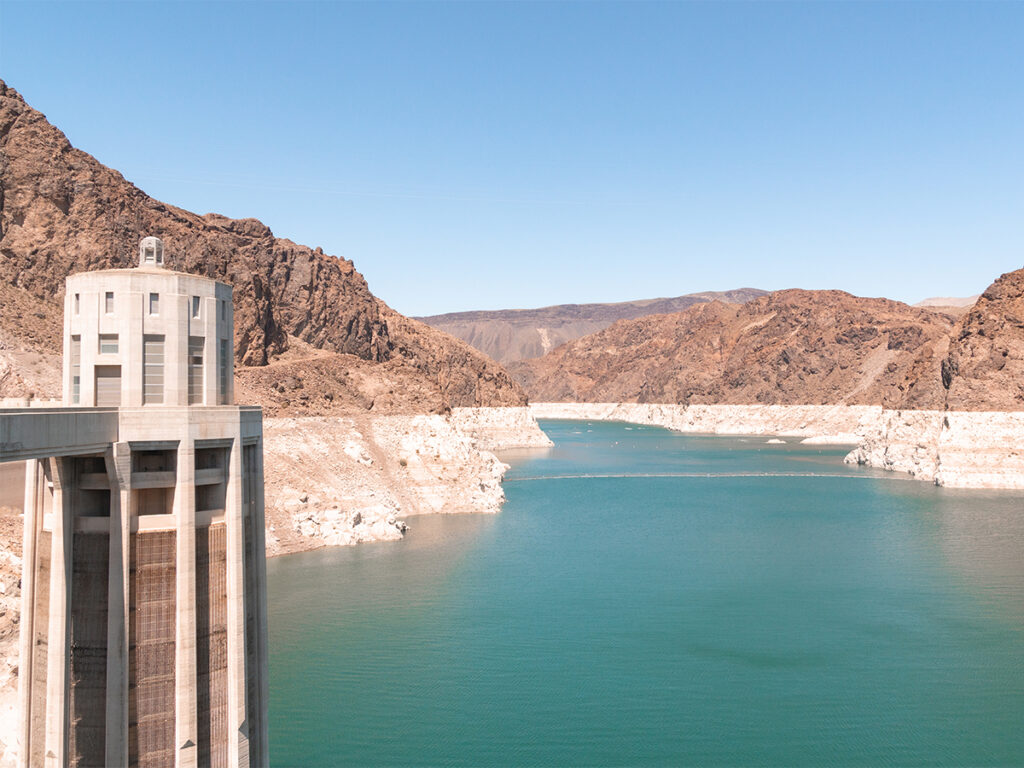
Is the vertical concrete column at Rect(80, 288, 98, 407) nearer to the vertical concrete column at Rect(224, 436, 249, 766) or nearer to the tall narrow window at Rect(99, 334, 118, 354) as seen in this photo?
the tall narrow window at Rect(99, 334, 118, 354)

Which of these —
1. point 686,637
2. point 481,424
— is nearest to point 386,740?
point 686,637

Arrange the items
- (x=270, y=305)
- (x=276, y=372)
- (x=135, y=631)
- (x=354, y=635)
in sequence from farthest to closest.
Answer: (x=270, y=305)
(x=276, y=372)
(x=354, y=635)
(x=135, y=631)

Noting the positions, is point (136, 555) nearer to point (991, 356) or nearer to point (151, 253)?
point (151, 253)

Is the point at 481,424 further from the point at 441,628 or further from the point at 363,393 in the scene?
the point at 441,628

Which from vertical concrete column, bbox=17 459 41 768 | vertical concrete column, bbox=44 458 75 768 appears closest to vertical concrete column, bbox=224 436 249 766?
vertical concrete column, bbox=44 458 75 768

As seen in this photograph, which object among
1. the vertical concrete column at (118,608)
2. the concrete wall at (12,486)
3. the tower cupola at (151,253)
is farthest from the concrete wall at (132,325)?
the concrete wall at (12,486)

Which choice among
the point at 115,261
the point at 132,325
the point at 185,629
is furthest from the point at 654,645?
the point at 115,261
